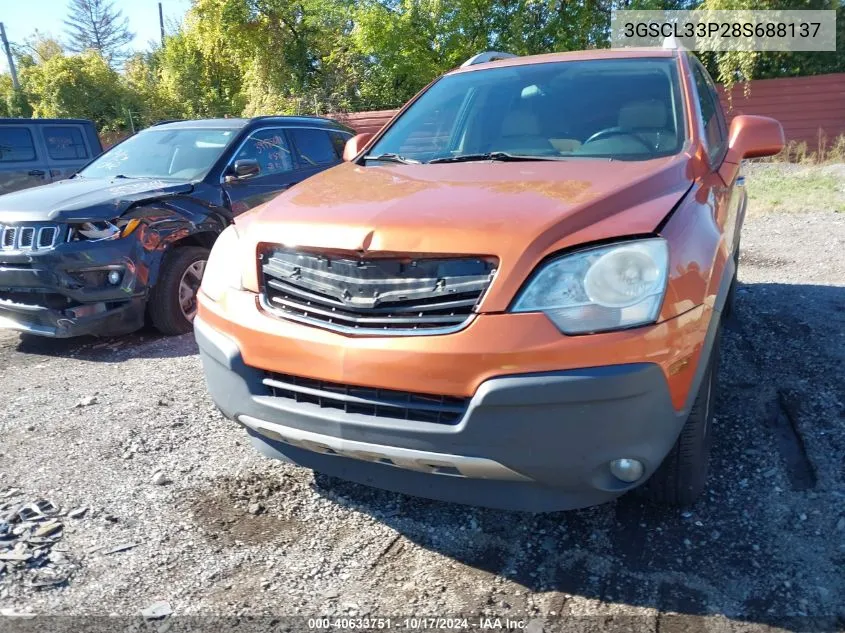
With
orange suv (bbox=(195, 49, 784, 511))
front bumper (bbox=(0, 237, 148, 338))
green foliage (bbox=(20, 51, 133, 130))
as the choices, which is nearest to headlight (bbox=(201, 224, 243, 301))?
orange suv (bbox=(195, 49, 784, 511))

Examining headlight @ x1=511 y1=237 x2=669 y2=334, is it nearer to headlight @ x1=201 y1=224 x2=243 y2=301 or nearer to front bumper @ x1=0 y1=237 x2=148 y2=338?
headlight @ x1=201 y1=224 x2=243 y2=301

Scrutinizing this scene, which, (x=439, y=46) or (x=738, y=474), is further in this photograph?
(x=439, y=46)

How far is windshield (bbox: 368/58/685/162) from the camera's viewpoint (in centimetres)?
305

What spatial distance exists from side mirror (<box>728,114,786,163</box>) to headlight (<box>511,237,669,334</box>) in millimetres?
1549

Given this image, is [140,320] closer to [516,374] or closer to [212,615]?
[212,615]

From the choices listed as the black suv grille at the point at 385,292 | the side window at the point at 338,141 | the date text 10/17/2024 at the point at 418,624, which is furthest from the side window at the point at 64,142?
the date text 10/17/2024 at the point at 418,624

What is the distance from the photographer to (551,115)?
3.31 meters

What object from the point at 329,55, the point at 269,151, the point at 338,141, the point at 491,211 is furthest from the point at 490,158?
the point at 329,55

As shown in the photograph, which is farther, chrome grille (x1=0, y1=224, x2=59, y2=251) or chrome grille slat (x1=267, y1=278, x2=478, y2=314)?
chrome grille (x1=0, y1=224, x2=59, y2=251)

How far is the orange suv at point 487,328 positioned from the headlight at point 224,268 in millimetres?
10

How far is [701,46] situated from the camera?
16922 millimetres

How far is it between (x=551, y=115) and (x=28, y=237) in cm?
369

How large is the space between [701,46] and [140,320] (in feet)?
54.3

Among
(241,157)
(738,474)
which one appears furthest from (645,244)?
(241,157)
